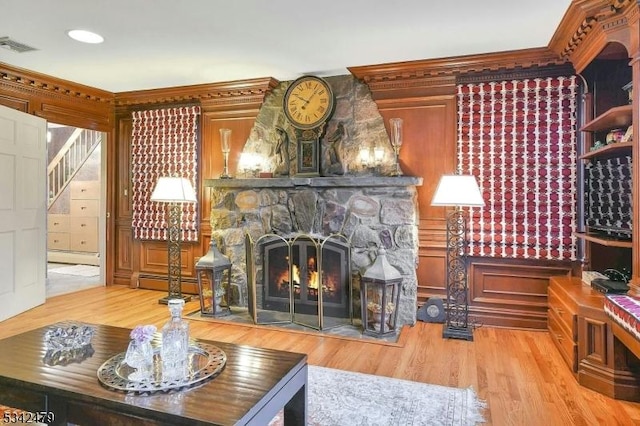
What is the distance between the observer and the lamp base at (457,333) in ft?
11.5

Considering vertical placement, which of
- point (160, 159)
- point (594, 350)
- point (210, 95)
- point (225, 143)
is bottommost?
point (594, 350)

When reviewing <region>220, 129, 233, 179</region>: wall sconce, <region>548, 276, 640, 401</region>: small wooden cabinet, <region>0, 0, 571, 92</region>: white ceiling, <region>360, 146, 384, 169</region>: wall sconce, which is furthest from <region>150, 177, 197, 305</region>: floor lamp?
<region>548, 276, 640, 401</region>: small wooden cabinet

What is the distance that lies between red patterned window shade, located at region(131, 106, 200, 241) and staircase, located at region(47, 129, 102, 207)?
10.4ft

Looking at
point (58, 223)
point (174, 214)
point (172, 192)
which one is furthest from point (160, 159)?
point (58, 223)

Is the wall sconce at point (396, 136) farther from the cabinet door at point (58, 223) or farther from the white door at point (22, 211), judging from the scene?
the cabinet door at point (58, 223)

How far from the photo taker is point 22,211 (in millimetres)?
4246

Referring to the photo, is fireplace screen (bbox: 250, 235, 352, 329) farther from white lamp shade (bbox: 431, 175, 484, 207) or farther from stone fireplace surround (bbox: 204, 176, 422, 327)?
white lamp shade (bbox: 431, 175, 484, 207)

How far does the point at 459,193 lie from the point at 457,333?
1.23 meters

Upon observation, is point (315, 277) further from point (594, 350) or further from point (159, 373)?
point (159, 373)

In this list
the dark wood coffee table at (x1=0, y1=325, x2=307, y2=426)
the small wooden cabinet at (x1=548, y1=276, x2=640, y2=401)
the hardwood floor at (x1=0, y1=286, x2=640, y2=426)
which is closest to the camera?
the dark wood coffee table at (x1=0, y1=325, x2=307, y2=426)

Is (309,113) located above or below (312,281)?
above

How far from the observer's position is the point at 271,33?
3.30m

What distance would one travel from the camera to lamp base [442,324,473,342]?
349 cm

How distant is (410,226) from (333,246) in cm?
75
